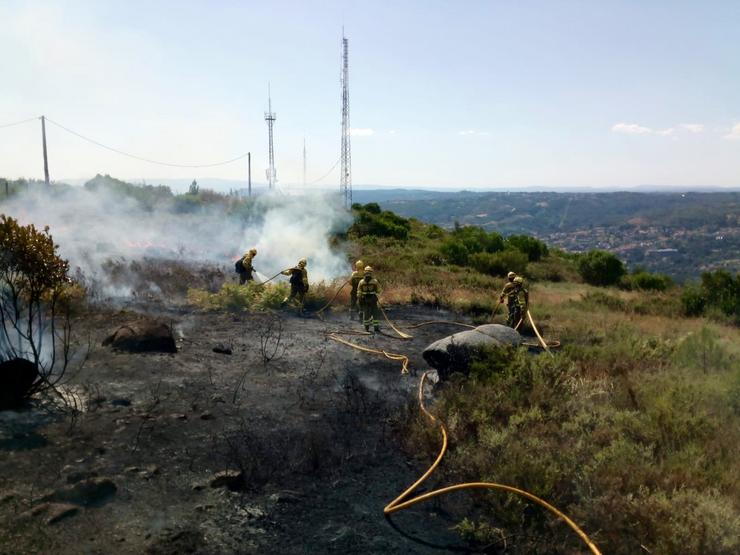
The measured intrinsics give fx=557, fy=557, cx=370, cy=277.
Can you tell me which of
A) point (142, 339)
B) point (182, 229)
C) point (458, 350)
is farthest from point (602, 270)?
point (142, 339)

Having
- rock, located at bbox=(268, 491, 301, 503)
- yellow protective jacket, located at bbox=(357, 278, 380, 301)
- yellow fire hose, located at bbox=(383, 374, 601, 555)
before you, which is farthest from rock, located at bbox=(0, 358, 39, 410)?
yellow protective jacket, located at bbox=(357, 278, 380, 301)

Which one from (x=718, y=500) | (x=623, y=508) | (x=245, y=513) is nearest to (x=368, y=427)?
(x=245, y=513)

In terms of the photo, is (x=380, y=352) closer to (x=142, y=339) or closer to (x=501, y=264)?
(x=142, y=339)

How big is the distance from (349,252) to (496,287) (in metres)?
7.41

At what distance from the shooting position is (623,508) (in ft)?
17.3

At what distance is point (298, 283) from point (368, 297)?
239 centimetres

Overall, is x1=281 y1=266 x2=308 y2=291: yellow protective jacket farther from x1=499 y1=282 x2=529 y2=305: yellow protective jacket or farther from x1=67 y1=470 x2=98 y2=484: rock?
x1=67 y1=470 x2=98 y2=484: rock

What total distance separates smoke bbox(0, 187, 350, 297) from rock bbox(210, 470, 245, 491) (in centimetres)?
1061

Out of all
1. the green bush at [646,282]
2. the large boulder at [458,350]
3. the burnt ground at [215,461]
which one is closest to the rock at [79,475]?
the burnt ground at [215,461]

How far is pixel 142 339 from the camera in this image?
996 centimetres

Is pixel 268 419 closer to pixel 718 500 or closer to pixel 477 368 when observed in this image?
pixel 477 368

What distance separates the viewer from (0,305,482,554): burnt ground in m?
5.00

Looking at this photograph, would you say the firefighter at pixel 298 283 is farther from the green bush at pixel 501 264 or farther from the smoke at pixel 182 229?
the green bush at pixel 501 264

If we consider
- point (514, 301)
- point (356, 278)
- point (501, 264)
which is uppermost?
point (356, 278)
